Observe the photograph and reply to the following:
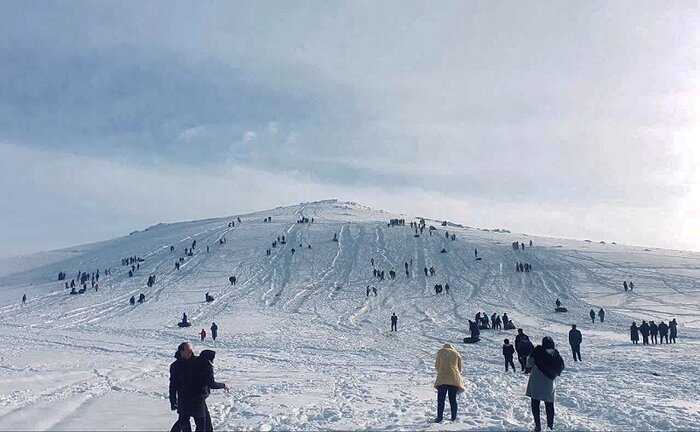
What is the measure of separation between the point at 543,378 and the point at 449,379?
5.31ft

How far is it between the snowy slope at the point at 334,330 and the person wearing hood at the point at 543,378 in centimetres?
43

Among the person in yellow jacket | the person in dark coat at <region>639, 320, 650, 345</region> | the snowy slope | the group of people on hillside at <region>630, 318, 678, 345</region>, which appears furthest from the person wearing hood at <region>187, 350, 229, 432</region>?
the person in dark coat at <region>639, 320, 650, 345</region>

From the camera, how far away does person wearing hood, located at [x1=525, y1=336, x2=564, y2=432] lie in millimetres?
9039

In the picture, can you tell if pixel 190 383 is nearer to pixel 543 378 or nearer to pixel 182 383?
pixel 182 383

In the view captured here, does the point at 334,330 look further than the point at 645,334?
Yes

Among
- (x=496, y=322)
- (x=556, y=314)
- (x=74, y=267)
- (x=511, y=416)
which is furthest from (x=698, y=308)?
(x=74, y=267)

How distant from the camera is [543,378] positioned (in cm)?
916

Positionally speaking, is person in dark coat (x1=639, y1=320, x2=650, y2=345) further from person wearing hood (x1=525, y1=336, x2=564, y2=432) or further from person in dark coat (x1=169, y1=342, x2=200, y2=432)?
person in dark coat (x1=169, y1=342, x2=200, y2=432)

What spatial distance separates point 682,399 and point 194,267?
52.4 meters

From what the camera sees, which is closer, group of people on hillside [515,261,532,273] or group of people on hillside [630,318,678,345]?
group of people on hillside [630,318,678,345]

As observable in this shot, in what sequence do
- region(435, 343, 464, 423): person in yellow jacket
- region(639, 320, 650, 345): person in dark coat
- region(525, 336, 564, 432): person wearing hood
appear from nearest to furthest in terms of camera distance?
1. region(525, 336, 564, 432): person wearing hood
2. region(435, 343, 464, 423): person in yellow jacket
3. region(639, 320, 650, 345): person in dark coat

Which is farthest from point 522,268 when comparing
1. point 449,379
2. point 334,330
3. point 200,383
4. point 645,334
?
point 200,383

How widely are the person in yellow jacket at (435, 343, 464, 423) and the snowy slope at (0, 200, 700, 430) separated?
40cm

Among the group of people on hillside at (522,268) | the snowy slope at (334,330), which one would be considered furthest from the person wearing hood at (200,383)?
the group of people on hillside at (522,268)
